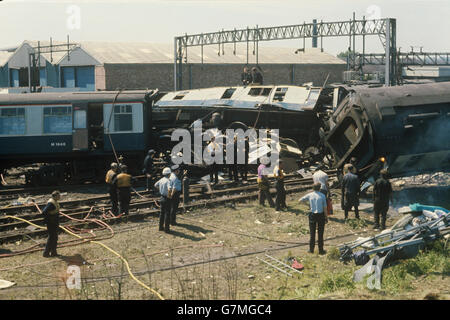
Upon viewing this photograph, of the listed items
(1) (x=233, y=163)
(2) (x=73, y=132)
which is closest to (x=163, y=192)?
(1) (x=233, y=163)

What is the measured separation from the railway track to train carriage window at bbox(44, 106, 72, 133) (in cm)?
436

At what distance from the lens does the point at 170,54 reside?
54.4 metres

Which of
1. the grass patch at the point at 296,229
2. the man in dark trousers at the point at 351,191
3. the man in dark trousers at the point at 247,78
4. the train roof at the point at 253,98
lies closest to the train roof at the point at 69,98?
the train roof at the point at 253,98

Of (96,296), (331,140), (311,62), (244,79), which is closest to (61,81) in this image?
(311,62)

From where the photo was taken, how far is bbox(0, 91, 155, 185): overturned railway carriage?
20.9 metres

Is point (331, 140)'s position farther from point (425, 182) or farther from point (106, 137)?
point (106, 137)

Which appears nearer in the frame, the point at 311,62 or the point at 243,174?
the point at 243,174

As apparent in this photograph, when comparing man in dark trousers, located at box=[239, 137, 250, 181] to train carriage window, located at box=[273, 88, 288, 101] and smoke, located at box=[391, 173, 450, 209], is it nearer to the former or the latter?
train carriage window, located at box=[273, 88, 288, 101]

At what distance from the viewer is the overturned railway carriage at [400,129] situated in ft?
53.6

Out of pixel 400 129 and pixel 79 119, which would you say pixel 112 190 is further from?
pixel 400 129

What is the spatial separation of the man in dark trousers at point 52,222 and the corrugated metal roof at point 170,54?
38480 mm
